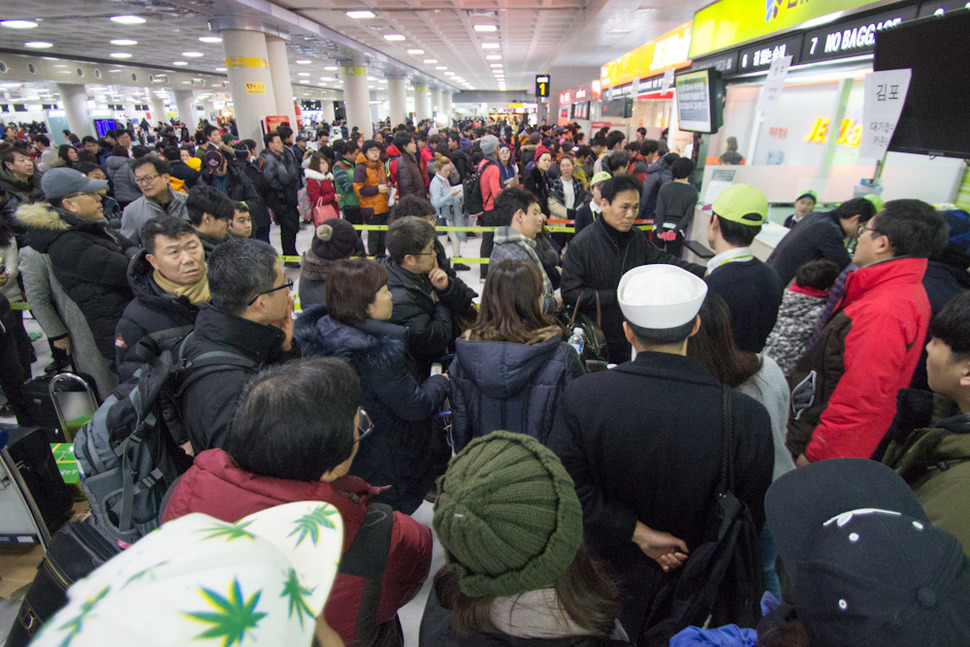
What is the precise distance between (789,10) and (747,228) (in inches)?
142

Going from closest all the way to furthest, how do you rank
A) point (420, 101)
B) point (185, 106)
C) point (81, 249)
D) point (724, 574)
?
1. point (724, 574)
2. point (81, 249)
3. point (185, 106)
4. point (420, 101)

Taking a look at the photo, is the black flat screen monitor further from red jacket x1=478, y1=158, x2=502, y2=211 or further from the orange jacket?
the orange jacket

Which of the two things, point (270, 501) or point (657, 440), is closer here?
point (270, 501)

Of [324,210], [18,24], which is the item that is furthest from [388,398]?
[18,24]

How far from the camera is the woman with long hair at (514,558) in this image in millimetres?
933

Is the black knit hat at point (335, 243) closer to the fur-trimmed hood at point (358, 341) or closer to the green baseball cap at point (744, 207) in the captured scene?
the fur-trimmed hood at point (358, 341)

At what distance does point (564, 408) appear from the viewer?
151 centimetres

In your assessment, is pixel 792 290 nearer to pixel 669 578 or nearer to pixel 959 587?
pixel 669 578

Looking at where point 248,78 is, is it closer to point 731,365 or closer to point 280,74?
point 280,74

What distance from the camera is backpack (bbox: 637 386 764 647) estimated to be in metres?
1.30

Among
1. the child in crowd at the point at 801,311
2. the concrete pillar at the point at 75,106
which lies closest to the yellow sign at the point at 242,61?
the child in crowd at the point at 801,311

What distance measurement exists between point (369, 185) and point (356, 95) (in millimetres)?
13675

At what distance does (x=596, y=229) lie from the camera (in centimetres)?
305

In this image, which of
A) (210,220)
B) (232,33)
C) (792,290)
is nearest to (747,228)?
(792,290)
